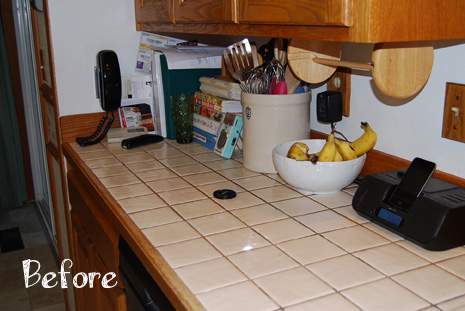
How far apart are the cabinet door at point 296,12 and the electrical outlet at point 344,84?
39 cm

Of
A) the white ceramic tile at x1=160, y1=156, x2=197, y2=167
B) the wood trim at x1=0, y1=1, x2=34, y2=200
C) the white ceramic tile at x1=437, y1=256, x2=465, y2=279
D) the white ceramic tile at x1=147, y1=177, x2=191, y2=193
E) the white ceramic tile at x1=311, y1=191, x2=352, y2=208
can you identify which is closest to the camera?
the white ceramic tile at x1=437, y1=256, x2=465, y2=279

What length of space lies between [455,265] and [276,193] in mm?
478

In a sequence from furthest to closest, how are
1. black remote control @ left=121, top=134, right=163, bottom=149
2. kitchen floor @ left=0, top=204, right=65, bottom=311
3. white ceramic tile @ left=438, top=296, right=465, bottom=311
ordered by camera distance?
kitchen floor @ left=0, top=204, right=65, bottom=311
black remote control @ left=121, top=134, right=163, bottom=149
white ceramic tile @ left=438, top=296, right=465, bottom=311

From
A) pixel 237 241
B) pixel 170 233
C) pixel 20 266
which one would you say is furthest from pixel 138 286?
pixel 20 266

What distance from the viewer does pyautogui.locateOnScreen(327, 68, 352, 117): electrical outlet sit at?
1368mm

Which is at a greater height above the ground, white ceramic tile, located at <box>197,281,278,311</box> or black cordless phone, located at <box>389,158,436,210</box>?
black cordless phone, located at <box>389,158,436,210</box>

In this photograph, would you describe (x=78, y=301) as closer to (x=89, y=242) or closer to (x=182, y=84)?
(x=89, y=242)

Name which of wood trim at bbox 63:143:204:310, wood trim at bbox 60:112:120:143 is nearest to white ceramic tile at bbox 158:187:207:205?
wood trim at bbox 63:143:204:310

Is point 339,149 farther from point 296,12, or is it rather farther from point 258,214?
point 296,12

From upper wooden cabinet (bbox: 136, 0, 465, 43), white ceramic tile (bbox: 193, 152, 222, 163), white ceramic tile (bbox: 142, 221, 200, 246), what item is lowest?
white ceramic tile (bbox: 142, 221, 200, 246)

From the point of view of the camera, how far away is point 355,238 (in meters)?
1.00

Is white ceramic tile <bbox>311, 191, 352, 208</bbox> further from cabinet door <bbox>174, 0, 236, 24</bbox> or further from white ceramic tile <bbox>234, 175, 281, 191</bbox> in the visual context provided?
cabinet door <bbox>174, 0, 236, 24</bbox>

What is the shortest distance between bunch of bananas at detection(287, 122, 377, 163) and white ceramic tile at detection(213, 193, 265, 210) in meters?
0.15

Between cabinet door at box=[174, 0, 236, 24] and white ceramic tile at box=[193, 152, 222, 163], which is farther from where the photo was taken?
white ceramic tile at box=[193, 152, 222, 163]
